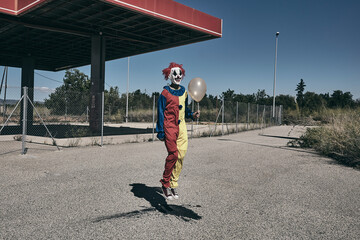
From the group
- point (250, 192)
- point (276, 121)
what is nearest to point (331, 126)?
point (250, 192)

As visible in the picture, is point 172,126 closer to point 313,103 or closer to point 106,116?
point 106,116

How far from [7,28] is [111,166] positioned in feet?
47.8

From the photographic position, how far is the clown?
4.24 meters

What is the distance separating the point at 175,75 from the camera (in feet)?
14.7

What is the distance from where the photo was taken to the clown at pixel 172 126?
13.9 feet

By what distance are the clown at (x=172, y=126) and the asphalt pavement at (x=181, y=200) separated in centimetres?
43

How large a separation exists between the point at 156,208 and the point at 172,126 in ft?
4.10

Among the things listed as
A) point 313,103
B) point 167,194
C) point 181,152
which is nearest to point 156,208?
point 167,194

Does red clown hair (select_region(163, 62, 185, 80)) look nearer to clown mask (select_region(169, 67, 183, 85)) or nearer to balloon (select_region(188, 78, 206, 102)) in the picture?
clown mask (select_region(169, 67, 183, 85))

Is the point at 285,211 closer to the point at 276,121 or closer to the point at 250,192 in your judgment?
the point at 250,192

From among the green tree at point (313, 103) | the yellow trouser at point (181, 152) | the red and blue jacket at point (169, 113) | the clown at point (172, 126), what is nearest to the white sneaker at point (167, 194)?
the clown at point (172, 126)

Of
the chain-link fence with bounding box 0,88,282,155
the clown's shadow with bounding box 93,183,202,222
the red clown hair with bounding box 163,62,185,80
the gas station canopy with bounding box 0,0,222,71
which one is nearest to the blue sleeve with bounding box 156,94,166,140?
the red clown hair with bounding box 163,62,185,80

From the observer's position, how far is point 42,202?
4.30 meters

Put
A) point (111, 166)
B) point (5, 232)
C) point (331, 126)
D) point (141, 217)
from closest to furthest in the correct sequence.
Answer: point (5, 232)
point (141, 217)
point (111, 166)
point (331, 126)
